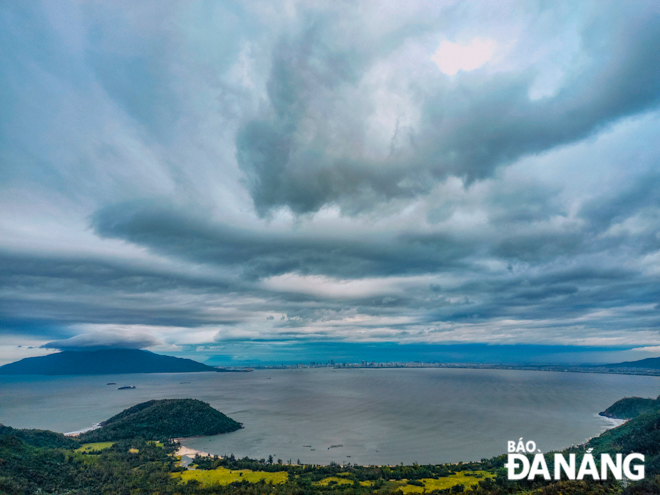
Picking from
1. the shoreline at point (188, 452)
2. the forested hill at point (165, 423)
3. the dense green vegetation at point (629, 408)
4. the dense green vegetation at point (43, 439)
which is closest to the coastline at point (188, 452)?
the shoreline at point (188, 452)

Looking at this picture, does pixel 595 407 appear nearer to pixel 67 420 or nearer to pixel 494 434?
pixel 494 434

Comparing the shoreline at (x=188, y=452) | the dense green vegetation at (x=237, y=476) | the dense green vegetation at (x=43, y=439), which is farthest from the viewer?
the shoreline at (x=188, y=452)

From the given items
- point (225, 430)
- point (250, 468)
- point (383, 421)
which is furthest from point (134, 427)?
point (383, 421)

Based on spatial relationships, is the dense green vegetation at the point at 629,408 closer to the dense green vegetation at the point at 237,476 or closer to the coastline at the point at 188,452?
the dense green vegetation at the point at 237,476

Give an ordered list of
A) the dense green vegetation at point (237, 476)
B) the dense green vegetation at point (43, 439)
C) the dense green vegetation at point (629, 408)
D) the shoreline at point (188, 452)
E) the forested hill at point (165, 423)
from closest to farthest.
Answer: the dense green vegetation at point (237, 476) → the dense green vegetation at point (43, 439) → the shoreline at point (188, 452) → the forested hill at point (165, 423) → the dense green vegetation at point (629, 408)

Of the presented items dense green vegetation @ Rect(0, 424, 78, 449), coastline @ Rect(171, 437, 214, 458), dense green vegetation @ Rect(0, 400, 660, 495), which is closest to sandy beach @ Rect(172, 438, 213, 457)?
coastline @ Rect(171, 437, 214, 458)
